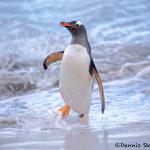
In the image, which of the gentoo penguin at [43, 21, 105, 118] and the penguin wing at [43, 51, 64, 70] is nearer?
the gentoo penguin at [43, 21, 105, 118]

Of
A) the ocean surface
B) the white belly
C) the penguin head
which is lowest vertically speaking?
the ocean surface

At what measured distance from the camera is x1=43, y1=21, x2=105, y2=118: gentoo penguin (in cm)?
391

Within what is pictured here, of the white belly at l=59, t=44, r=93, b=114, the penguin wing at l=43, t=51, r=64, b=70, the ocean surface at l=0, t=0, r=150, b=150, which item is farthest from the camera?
the penguin wing at l=43, t=51, r=64, b=70

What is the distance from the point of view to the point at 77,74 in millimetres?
3920

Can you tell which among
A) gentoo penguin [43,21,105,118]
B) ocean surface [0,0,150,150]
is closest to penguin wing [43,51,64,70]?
gentoo penguin [43,21,105,118]

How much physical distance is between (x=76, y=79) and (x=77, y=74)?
35 mm

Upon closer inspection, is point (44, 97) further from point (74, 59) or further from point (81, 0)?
point (81, 0)

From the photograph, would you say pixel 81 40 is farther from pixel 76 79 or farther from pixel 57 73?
pixel 57 73

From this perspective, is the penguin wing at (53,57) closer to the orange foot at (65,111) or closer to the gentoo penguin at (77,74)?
the gentoo penguin at (77,74)

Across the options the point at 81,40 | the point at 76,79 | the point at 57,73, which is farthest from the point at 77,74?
the point at 57,73

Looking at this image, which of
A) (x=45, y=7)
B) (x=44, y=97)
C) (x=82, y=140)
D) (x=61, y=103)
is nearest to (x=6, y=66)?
(x=44, y=97)

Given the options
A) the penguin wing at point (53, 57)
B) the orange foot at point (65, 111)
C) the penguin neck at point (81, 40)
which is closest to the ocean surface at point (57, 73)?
the orange foot at point (65, 111)

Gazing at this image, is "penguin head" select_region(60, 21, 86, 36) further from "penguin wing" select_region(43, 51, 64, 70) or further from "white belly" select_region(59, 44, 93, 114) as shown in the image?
"penguin wing" select_region(43, 51, 64, 70)

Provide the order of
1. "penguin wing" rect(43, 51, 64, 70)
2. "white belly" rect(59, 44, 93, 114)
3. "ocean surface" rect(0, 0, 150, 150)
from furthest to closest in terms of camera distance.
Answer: "penguin wing" rect(43, 51, 64, 70) < "white belly" rect(59, 44, 93, 114) < "ocean surface" rect(0, 0, 150, 150)
